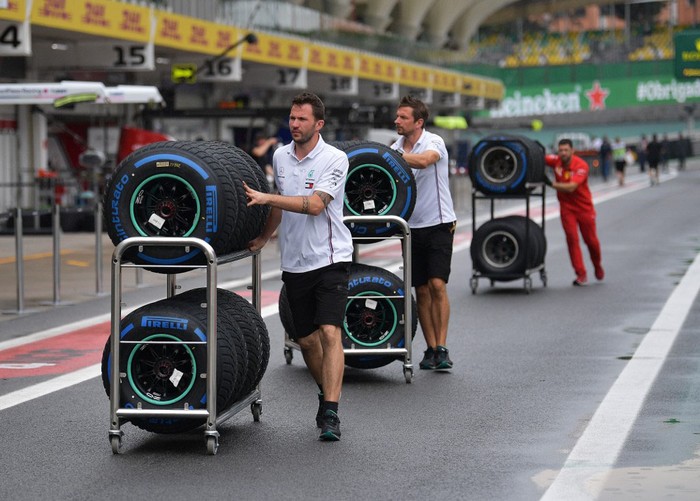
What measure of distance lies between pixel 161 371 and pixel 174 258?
2.05 ft

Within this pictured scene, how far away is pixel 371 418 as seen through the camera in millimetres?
8664

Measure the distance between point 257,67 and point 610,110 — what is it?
171ft

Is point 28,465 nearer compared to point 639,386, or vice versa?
point 28,465

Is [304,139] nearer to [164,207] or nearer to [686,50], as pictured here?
[164,207]

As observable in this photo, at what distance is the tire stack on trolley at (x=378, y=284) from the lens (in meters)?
10.2

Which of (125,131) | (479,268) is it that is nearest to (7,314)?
(479,268)

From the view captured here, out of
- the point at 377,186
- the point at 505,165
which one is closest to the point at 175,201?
the point at 377,186

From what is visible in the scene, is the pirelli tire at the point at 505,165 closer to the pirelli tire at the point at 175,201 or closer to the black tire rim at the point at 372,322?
the black tire rim at the point at 372,322

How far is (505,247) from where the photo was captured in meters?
16.5

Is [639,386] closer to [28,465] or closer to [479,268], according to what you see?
[28,465]

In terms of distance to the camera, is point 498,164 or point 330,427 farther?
point 498,164

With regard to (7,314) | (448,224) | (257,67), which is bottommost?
(7,314)

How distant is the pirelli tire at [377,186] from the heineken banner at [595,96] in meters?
77.0

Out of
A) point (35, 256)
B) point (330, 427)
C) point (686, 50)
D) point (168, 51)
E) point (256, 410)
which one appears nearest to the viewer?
point (330, 427)
